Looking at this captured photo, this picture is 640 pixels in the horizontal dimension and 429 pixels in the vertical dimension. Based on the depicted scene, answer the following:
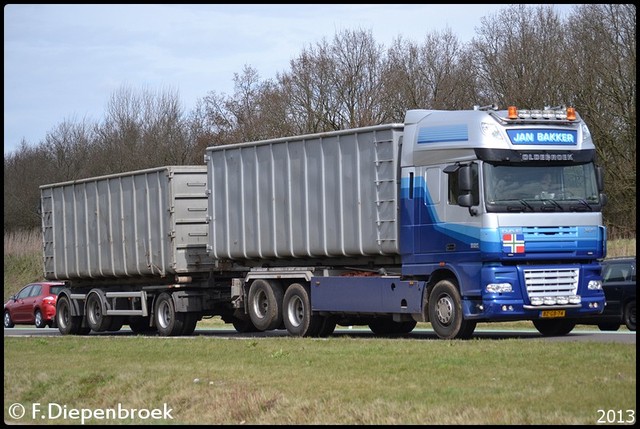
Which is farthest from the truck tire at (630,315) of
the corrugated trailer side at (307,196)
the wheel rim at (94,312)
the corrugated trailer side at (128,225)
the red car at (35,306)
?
the red car at (35,306)

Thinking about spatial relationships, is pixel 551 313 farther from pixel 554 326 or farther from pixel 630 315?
pixel 630 315

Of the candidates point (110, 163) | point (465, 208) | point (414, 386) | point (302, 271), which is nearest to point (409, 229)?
point (465, 208)

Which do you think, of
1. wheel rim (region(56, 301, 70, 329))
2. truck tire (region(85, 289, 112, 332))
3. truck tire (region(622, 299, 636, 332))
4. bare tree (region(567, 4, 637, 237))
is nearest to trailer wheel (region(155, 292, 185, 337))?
→ truck tire (region(85, 289, 112, 332))

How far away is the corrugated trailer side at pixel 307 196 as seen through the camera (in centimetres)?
2238

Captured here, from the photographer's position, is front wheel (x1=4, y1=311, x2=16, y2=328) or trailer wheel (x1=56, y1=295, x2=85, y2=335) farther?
front wheel (x1=4, y1=311, x2=16, y2=328)

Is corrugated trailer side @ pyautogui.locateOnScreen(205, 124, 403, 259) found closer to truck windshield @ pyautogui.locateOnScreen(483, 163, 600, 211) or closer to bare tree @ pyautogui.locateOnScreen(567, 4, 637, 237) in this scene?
truck windshield @ pyautogui.locateOnScreen(483, 163, 600, 211)

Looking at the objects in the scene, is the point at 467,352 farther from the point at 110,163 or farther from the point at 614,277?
the point at 110,163

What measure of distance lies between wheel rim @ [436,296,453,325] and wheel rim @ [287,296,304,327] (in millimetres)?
3791

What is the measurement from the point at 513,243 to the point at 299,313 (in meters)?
5.64

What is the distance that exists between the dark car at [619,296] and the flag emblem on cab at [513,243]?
4.63 metres

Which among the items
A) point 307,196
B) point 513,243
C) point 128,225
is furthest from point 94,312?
point 513,243

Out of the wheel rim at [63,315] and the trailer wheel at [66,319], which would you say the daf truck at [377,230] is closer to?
the trailer wheel at [66,319]

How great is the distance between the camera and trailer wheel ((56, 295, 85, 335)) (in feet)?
101

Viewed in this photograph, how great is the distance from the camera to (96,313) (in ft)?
98.8
